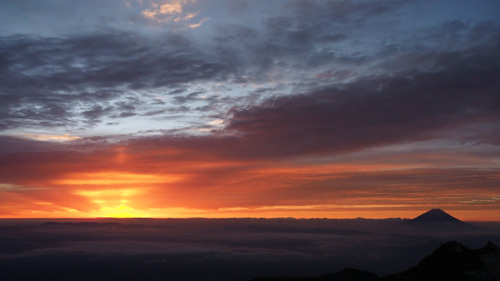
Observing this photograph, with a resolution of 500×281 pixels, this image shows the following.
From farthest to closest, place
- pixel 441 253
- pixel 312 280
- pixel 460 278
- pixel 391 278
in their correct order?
pixel 312 280 → pixel 441 253 → pixel 391 278 → pixel 460 278

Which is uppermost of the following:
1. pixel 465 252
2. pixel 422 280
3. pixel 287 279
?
pixel 465 252

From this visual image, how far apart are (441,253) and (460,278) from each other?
21.5 m

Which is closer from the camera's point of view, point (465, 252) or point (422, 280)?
point (422, 280)

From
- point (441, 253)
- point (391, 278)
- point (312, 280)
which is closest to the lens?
point (391, 278)

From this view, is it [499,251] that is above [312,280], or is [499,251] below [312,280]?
above

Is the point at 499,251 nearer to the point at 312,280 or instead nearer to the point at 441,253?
the point at 441,253

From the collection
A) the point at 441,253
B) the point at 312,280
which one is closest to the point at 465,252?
the point at 441,253

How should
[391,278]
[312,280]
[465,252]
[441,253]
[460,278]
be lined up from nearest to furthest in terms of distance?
[460,278] → [391,278] → [465,252] → [441,253] → [312,280]

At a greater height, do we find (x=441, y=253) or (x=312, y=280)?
(x=441, y=253)

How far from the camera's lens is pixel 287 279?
653 ft

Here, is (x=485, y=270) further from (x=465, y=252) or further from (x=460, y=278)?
(x=465, y=252)

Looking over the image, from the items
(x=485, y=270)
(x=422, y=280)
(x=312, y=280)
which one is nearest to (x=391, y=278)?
(x=422, y=280)

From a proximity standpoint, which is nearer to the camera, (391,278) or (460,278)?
(460,278)

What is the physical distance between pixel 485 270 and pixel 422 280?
1328cm
